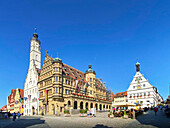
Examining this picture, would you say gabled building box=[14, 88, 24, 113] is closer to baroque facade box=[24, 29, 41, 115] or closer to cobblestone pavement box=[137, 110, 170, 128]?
baroque facade box=[24, 29, 41, 115]

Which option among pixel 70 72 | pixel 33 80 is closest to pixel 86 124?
pixel 70 72

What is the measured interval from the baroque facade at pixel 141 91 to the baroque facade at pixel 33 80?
39964 millimetres

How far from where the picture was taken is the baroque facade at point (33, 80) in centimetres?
5376

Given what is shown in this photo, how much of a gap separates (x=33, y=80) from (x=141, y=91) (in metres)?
43.5

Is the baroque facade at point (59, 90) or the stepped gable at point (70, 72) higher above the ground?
the stepped gable at point (70, 72)

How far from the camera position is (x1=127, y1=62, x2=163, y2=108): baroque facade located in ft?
205

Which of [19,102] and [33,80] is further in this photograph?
[19,102]

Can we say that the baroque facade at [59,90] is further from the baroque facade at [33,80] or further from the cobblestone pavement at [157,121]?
the cobblestone pavement at [157,121]

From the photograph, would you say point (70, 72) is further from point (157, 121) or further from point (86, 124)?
point (157, 121)

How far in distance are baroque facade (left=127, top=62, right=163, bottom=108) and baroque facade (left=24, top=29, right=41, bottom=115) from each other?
40.0 m

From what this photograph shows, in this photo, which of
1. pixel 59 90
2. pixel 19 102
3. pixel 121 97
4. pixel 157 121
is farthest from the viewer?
pixel 121 97

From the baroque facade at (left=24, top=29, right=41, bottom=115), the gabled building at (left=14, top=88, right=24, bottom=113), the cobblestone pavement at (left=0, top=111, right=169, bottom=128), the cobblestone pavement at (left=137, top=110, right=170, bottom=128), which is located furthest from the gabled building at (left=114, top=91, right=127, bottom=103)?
the cobblestone pavement at (left=0, top=111, right=169, bottom=128)

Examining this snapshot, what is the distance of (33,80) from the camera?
56938 mm

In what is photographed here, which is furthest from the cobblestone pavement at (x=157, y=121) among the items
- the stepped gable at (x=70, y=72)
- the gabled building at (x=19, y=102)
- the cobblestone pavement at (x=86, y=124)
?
the gabled building at (x=19, y=102)
